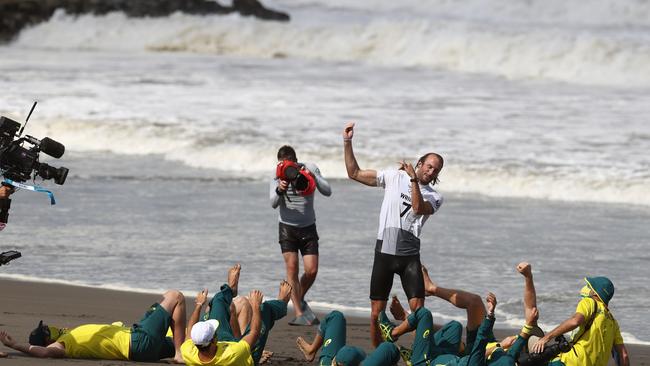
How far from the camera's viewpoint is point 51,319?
33.4ft

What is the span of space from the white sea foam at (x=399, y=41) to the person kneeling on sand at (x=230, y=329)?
80.8 ft

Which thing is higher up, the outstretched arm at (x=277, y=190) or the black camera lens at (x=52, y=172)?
the black camera lens at (x=52, y=172)

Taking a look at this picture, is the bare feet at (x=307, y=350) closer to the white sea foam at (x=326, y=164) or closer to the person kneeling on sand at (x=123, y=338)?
the person kneeling on sand at (x=123, y=338)

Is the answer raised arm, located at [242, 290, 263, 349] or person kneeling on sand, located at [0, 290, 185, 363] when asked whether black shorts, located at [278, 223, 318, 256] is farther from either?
raised arm, located at [242, 290, 263, 349]

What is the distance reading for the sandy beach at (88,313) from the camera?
9516mm

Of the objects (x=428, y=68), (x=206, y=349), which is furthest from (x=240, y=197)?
(x=428, y=68)

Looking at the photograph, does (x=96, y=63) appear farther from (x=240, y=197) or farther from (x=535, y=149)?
(x=240, y=197)

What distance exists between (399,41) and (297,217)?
93.3ft

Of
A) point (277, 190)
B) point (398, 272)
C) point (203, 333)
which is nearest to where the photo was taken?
point (203, 333)

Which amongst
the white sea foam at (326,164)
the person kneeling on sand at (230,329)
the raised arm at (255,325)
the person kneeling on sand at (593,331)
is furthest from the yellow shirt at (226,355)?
the white sea foam at (326,164)

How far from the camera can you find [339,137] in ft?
75.5

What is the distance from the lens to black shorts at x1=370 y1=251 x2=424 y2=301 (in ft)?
30.5

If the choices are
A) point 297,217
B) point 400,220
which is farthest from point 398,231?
point 297,217

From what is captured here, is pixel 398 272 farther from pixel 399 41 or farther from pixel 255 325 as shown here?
pixel 399 41
